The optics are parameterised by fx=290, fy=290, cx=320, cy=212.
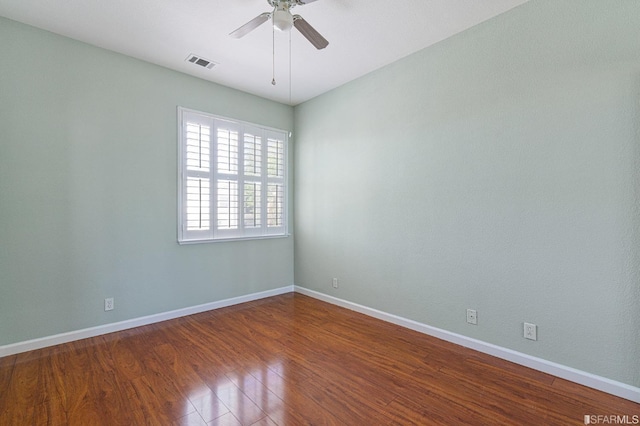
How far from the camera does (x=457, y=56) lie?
277cm

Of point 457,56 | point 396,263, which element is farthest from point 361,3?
point 396,263

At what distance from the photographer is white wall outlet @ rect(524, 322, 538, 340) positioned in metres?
2.33

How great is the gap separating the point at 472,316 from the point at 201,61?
3855 mm

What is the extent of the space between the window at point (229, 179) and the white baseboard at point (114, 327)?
85 centimetres

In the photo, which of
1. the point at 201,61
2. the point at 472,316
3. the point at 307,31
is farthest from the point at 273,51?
the point at 472,316

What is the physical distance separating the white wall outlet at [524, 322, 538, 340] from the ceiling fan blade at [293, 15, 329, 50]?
2799 mm

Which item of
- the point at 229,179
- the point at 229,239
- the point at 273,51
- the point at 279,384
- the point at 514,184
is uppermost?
the point at 273,51

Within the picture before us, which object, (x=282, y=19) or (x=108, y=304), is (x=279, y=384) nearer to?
(x=108, y=304)

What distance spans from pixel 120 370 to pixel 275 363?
1.23 metres

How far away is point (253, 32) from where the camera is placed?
2.74 meters

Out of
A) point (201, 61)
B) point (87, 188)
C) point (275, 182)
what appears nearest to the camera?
point (87, 188)

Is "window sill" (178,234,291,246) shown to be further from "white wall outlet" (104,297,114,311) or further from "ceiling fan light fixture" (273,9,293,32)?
"ceiling fan light fixture" (273,9,293,32)

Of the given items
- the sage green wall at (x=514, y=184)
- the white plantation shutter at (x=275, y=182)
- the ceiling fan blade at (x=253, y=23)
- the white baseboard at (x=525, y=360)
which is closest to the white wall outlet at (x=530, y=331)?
the sage green wall at (x=514, y=184)

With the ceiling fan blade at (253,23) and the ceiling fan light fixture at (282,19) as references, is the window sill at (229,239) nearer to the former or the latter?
the ceiling fan blade at (253,23)
